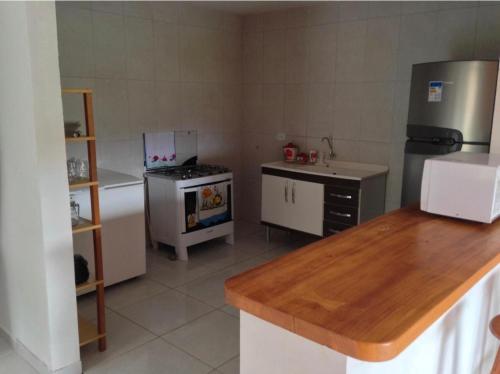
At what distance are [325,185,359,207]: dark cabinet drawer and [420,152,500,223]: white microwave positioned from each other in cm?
160

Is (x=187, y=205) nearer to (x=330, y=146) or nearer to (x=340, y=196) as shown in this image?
(x=340, y=196)

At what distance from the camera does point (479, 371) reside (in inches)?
80.7

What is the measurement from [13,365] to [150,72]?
8.61 ft

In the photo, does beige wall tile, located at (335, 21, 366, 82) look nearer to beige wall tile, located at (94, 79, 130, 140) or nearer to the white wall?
beige wall tile, located at (94, 79, 130, 140)

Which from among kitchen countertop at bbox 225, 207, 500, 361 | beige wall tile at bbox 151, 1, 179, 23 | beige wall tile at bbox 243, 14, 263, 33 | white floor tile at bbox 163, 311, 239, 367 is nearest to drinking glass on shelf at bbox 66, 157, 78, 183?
white floor tile at bbox 163, 311, 239, 367

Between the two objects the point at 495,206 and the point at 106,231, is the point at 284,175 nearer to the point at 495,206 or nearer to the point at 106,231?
the point at 106,231

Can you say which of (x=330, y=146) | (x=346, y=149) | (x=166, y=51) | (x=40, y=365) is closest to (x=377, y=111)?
(x=346, y=149)

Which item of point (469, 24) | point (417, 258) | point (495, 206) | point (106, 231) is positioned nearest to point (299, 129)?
point (469, 24)

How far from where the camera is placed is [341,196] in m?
3.71

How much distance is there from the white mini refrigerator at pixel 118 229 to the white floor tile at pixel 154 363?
2.72 feet

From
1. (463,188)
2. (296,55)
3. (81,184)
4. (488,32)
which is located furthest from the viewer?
(296,55)

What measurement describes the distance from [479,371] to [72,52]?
346cm

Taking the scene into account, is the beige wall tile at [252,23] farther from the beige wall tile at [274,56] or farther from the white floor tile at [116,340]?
the white floor tile at [116,340]

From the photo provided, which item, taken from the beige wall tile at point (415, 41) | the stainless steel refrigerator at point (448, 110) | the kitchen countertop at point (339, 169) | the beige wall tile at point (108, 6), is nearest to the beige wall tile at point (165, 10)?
the beige wall tile at point (108, 6)
